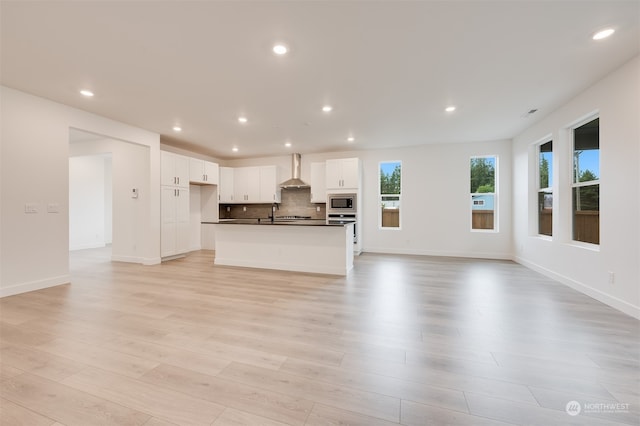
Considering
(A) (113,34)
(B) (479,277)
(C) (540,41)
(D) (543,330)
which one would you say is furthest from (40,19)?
(B) (479,277)

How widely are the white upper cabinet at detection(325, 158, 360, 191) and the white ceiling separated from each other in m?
1.89

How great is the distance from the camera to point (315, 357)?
1913 millimetres

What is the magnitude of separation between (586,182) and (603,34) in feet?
6.90

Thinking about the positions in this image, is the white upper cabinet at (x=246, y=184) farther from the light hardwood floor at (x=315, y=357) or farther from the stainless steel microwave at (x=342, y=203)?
the light hardwood floor at (x=315, y=357)

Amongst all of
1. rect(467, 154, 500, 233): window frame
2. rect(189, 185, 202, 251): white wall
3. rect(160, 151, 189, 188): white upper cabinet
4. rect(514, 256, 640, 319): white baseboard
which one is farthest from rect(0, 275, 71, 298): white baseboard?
rect(467, 154, 500, 233): window frame

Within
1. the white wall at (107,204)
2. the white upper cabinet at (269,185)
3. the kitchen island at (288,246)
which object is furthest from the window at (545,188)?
the white wall at (107,204)

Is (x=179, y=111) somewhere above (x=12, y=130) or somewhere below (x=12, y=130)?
above

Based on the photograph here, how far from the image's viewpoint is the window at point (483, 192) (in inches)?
236

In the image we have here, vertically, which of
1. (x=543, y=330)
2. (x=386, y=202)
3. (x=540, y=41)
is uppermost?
(x=540, y=41)

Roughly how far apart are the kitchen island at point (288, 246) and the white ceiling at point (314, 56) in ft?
6.60

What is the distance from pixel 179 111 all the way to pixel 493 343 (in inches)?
201

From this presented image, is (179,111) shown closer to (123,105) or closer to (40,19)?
(123,105)

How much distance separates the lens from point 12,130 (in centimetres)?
338

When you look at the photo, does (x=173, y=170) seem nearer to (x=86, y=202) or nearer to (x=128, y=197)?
(x=128, y=197)
